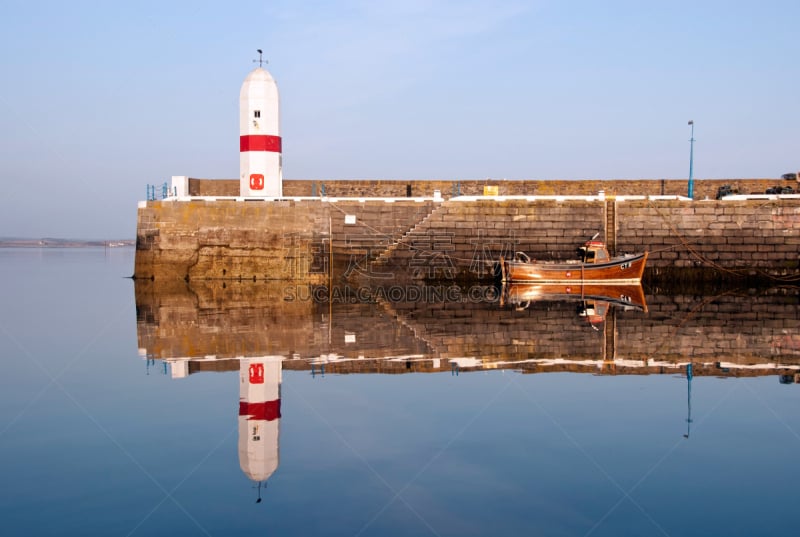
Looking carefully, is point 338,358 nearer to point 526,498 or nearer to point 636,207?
point 526,498

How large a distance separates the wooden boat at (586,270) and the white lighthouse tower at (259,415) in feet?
49.2

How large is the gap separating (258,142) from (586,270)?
1152 centimetres

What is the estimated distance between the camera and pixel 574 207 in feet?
88.7

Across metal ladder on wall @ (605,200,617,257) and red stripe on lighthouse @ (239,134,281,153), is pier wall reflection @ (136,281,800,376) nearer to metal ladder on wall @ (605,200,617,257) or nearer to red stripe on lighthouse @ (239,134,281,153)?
metal ladder on wall @ (605,200,617,257)

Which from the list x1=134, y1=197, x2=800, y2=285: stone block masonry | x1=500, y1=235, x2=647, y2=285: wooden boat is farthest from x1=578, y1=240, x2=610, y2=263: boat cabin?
x1=134, y1=197, x2=800, y2=285: stone block masonry

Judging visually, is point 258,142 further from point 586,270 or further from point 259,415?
point 259,415

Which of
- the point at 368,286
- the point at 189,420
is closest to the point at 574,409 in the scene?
the point at 189,420

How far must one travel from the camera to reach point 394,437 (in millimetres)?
6609

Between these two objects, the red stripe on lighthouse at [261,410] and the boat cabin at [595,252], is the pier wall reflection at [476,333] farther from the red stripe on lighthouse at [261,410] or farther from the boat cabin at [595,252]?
the boat cabin at [595,252]

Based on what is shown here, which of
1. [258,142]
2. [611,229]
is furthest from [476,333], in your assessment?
[258,142]

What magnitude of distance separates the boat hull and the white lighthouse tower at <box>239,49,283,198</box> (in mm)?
8643

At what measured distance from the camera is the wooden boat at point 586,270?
24.4m

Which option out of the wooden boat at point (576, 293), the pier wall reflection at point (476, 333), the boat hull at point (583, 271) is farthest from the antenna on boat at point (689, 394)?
the boat hull at point (583, 271)

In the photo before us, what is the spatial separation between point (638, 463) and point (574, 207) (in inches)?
863
